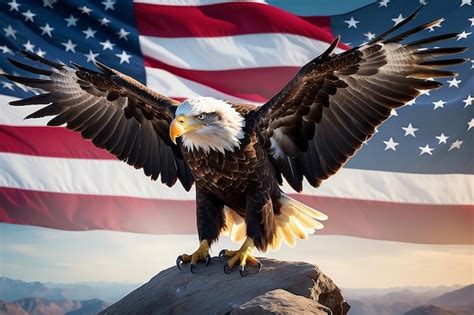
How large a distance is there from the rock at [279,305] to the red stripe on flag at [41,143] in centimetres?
326

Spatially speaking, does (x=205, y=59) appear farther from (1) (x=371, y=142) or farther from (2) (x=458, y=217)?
(2) (x=458, y=217)

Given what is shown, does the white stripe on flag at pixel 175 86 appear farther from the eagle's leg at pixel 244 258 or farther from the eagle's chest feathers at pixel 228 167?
the eagle's leg at pixel 244 258

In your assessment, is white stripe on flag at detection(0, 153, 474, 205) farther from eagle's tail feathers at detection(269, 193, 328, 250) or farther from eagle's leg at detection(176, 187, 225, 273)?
eagle's leg at detection(176, 187, 225, 273)

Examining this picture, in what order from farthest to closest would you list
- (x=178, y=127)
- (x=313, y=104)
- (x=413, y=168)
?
1. (x=413, y=168)
2. (x=313, y=104)
3. (x=178, y=127)

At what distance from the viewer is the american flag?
19.1ft

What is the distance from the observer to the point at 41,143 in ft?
19.1

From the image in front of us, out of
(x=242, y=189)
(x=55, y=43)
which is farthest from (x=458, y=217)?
(x=55, y=43)

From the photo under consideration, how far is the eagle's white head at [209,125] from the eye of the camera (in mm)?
3180

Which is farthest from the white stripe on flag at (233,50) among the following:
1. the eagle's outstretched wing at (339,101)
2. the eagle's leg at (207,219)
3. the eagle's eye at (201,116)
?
the eagle's eye at (201,116)

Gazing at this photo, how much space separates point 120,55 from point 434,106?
107 inches

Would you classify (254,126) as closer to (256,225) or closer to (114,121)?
(256,225)

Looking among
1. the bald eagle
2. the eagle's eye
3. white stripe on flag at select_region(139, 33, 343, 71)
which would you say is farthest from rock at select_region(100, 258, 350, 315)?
white stripe on flag at select_region(139, 33, 343, 71)

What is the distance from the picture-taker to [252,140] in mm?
3414

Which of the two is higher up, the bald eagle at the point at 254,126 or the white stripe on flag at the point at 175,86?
the white stripe on flag at the point at 175,86
